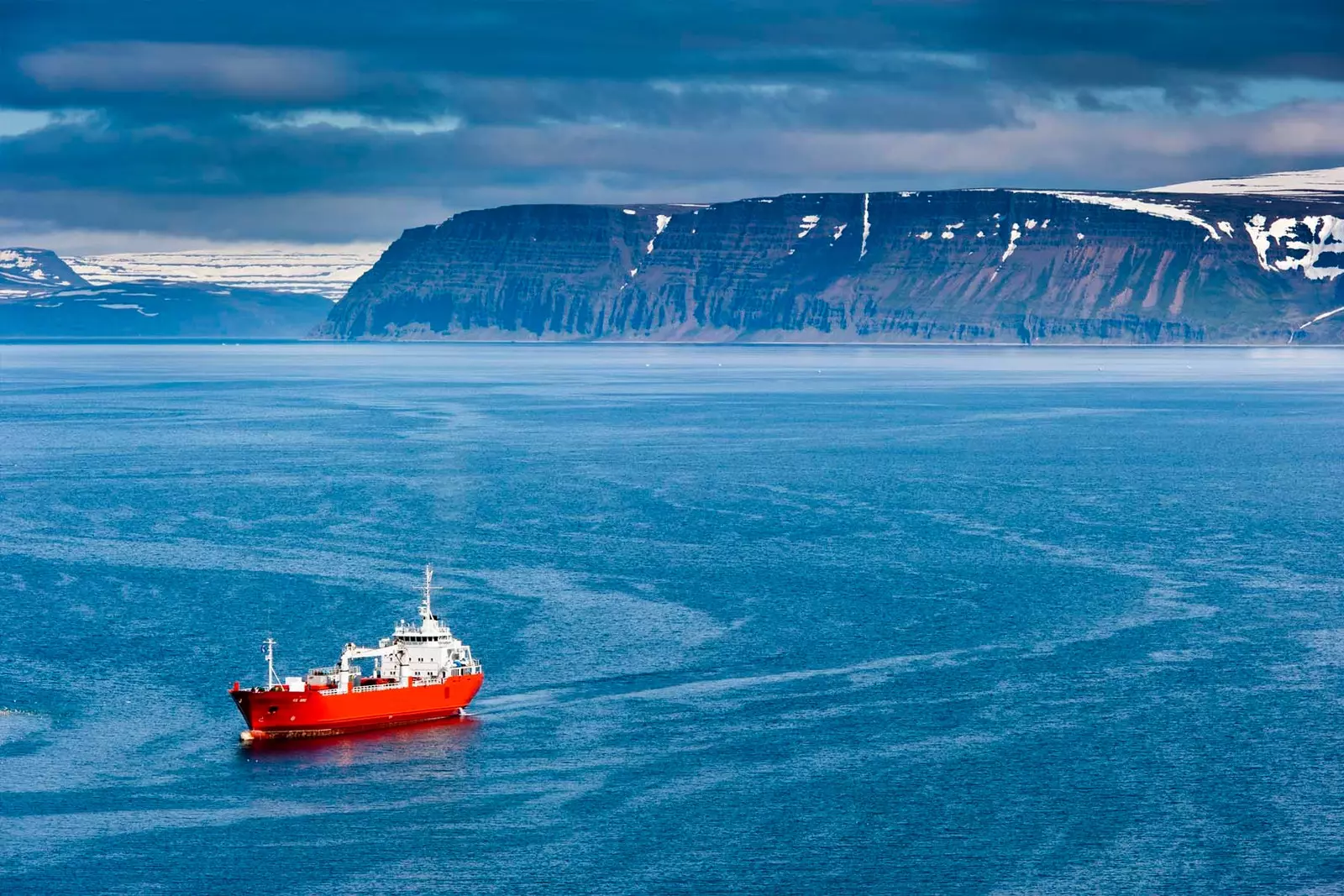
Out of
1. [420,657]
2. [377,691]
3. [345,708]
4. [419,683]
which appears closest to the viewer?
[345,708]

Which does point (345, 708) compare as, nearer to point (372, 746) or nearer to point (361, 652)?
point (372, 746)

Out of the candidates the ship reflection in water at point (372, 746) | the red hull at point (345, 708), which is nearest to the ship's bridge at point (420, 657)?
the red hull at point (345, 708)

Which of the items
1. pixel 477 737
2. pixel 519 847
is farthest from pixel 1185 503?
pixel 519 847

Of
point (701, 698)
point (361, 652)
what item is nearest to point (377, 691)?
point (361, 652)

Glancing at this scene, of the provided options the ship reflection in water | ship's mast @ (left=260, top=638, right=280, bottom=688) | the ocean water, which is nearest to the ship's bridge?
ship's mast @ (left=260, top=638, right=280, bottom=688)

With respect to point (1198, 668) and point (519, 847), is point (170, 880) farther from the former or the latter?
point (1198, 668)

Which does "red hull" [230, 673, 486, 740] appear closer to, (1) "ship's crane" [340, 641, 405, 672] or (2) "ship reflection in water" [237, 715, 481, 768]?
(2) "ship reflection in water" [237, 715, 481, 768]

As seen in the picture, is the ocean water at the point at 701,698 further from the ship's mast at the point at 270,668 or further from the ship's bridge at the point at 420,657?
the ship's bridge at the point at 420,657
